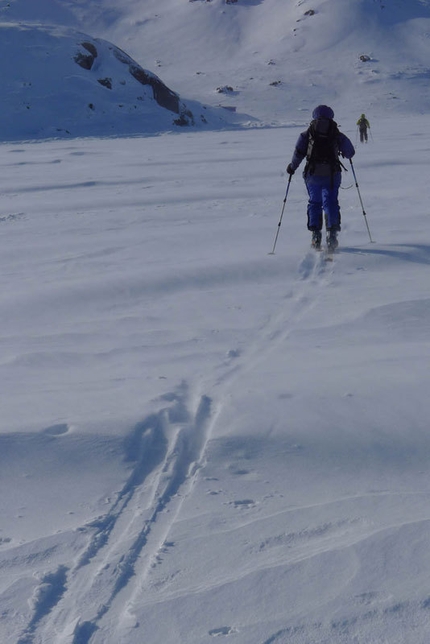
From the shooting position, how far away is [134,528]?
3.06 meters

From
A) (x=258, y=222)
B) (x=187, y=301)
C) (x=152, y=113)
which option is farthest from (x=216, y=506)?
(x=152, y=113)

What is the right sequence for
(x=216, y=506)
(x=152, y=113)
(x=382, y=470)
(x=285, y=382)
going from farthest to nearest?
(x=152, y=113), (x=285, y=382), (x=382, y=470), (x=216, y=506)

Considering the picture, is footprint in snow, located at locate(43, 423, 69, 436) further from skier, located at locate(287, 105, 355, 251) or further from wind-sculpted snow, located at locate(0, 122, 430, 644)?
skier, located at locate(287, 105, 355, 251)

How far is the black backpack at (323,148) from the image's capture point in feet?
26.9

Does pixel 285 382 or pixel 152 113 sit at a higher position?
pixel 152 113

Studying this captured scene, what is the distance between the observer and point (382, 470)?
341 centimetres

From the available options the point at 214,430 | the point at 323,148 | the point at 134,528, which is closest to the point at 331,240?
the point at 323,148

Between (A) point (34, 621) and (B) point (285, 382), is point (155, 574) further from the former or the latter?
(B) point (285, 382)

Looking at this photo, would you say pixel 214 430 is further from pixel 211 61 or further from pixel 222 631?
pixel 211 61

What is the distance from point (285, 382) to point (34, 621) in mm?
2298

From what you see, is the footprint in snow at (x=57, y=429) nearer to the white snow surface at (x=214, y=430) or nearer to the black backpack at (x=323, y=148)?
the white snow surface at (x=214, y=430)

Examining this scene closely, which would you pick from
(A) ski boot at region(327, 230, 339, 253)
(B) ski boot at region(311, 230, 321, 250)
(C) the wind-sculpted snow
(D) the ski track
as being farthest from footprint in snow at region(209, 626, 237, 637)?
(B) ski boot at region(311, 230, 321, 250)

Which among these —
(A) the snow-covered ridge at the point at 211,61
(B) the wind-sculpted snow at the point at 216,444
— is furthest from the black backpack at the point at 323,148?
(A) the snow-covered ridge at the point at 211,61

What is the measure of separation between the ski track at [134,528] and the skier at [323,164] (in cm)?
402
